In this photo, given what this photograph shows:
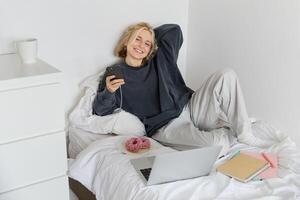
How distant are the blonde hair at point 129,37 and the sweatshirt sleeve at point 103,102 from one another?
8.4 inches

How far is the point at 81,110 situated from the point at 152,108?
1.27 feet

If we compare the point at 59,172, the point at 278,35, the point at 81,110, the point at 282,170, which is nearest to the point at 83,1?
the point at 81,110

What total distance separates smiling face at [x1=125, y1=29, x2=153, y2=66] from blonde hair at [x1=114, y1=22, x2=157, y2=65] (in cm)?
2

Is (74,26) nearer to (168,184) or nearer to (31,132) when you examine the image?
(31,132)

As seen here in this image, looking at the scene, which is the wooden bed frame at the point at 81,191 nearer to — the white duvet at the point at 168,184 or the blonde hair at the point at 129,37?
the white duvet at the point at 168,184

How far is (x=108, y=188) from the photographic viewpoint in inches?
71.1

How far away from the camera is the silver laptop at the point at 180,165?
162cm

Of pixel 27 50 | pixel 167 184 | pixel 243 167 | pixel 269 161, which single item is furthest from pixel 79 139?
pixel 269 161

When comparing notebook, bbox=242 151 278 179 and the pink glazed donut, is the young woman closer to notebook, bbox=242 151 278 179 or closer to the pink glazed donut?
notebook, bbox=242 151 278 179

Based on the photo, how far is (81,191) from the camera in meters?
2.14

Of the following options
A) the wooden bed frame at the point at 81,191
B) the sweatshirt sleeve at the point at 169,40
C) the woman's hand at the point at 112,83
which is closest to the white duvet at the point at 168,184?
the wooden bed frame at the point at 81,191

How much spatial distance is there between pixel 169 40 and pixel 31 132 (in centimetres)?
97

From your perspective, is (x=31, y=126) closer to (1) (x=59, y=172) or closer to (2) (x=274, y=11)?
(1) (x=59, y=172)

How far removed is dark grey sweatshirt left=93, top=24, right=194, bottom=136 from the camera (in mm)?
2264
